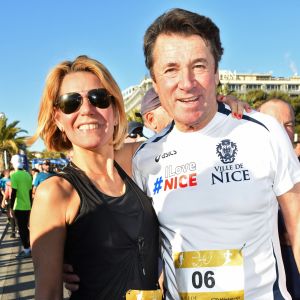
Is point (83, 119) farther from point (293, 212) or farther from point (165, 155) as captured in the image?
point (293, 212)

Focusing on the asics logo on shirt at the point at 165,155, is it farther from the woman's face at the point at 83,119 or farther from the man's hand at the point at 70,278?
the man's hand at the point at 70,278

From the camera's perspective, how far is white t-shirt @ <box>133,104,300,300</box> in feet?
6.27

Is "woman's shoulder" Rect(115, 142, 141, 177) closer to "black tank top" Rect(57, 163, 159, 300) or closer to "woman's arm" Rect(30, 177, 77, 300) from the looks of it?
"black tank top" Rect(57, 163, 159, 300)

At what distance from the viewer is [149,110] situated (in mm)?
4004

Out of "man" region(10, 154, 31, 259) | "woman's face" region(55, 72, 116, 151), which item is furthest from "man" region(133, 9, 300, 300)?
"man" region(10, 154, 31, 259)

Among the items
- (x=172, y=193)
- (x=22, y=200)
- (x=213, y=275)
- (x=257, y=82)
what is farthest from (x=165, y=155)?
(x=257, y=82)

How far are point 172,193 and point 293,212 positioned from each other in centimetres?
62

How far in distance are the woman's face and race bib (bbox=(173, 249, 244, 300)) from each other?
769mm

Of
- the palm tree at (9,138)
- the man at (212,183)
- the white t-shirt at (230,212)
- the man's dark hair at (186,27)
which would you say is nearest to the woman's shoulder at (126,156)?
the man at (212,183)

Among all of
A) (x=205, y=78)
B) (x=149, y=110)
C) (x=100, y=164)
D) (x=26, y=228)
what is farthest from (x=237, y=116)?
(x=26, y=228)

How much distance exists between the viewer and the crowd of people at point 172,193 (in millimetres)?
1794

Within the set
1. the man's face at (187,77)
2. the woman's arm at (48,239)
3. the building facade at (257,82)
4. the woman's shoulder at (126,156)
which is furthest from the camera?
the building facade at (257,82)

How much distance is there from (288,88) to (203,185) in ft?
361

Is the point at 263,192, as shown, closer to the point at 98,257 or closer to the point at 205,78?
the point at 205,78
